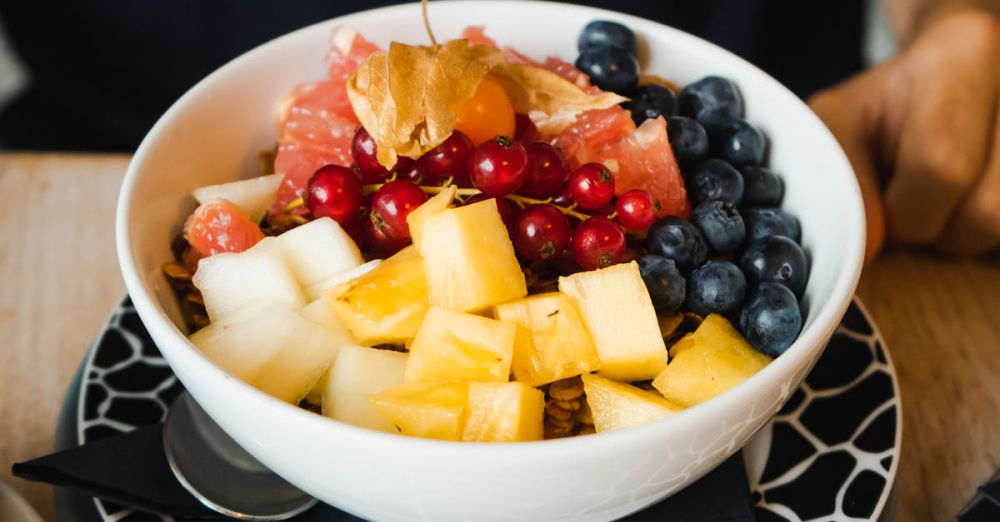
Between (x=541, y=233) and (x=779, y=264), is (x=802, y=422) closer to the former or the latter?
(x=779, y=264)

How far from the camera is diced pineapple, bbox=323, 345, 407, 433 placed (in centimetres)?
71

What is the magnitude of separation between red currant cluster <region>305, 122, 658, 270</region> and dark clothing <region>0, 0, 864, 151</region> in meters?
1.07

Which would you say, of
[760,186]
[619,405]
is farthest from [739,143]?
[619,405]

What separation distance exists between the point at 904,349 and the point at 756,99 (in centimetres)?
40

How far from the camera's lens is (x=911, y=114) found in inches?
51.4

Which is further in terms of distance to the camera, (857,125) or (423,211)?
(857,125)

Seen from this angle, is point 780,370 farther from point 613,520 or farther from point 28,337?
point 28,337

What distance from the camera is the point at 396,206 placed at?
2.67 feet

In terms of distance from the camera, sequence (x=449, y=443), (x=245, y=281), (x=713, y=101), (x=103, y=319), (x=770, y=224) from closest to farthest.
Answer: (x=449, y=443) → (x=245, y=281) → (x=770, y=224) → (x=713, y=101) → (x=103, y=319)

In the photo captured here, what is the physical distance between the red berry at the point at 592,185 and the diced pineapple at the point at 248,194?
0.35m

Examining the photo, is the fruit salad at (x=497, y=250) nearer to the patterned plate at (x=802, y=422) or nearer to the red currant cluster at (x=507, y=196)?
the red currant cluster at (x=507, y=196)

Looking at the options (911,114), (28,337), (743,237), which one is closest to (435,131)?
(743,237)

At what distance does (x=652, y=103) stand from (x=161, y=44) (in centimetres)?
147

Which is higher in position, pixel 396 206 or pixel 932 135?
pixel 396 206
